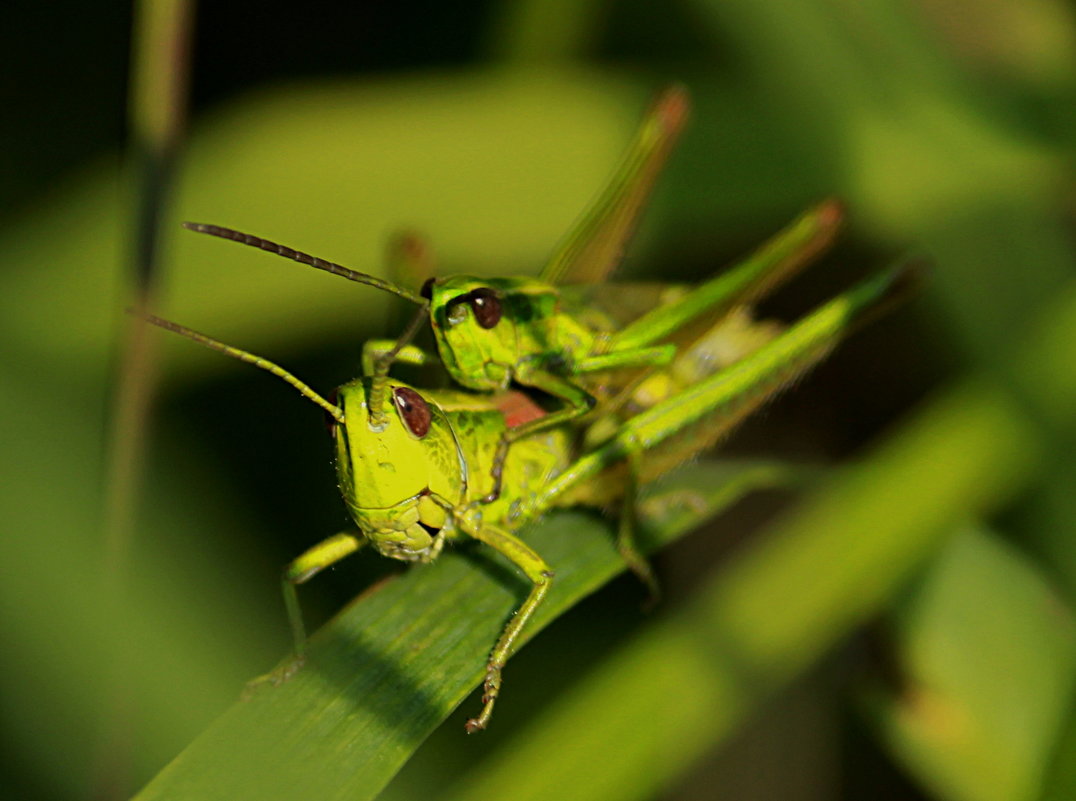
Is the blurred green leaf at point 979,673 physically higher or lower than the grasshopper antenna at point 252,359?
lower

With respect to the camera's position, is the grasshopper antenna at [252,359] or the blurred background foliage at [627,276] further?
the blurred background foliage at [627,276]

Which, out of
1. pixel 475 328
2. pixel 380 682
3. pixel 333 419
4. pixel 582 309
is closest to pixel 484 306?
pixel 475 328

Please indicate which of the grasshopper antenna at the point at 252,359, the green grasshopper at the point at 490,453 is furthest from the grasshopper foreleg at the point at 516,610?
the grasshopper antenna at the point at 252,359

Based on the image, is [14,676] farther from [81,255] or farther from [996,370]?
[996,370]

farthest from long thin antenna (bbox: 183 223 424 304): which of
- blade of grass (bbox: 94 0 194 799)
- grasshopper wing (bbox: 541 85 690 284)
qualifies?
grasshopper wing (bbox: 541 85 690 284)

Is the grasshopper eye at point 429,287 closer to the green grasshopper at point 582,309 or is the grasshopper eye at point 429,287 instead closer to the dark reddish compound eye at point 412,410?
the green grasshopper at point 582,309

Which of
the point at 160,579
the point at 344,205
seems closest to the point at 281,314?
the point at 344,205
